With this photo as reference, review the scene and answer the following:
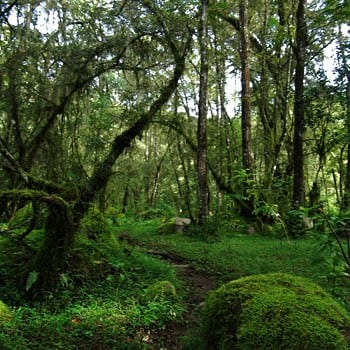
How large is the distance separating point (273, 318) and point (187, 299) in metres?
3.32

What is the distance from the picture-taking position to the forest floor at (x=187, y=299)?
4.46 meters

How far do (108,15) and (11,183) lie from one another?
Result: 515 cm

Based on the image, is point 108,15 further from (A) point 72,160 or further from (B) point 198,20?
(A) point 72,160

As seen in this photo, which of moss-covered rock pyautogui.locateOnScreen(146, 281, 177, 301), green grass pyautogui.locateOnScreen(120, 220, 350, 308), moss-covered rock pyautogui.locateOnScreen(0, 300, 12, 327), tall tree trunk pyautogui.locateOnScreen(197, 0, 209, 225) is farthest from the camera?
tall tree trunk pyautogui.locateOnScreen(197, 0, 209, 225)

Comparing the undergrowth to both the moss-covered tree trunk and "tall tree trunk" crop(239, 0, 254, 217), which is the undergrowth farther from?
"tall tree trunk" crop(239, 0, 254, 217)

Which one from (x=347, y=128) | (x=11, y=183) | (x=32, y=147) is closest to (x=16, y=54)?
(x=32, y=147)

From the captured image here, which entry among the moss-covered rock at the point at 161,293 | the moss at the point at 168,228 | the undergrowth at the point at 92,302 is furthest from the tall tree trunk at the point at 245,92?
the moss-covered rock at the point at 161,293

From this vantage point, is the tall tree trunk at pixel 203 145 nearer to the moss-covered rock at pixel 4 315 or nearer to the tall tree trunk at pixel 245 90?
A: the tall tree trunk at pixel 245 90

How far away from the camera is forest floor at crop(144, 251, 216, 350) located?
4.46 m

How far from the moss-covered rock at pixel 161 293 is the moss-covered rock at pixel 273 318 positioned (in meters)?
2.03

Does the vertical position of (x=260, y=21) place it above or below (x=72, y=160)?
above

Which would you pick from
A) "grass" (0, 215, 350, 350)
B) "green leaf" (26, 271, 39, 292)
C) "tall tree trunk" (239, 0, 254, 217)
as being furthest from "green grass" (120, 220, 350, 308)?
"green leaf" (26, 271, 39, 292)

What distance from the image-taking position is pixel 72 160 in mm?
9242

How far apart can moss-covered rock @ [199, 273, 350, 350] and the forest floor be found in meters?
1.20
